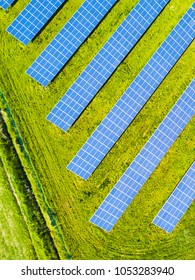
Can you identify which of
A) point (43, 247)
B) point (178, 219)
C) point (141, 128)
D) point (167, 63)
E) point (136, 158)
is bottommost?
point (43, 247)

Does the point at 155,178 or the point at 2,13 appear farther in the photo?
the point at 155,178

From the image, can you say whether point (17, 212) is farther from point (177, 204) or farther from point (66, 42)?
point (66, 42)

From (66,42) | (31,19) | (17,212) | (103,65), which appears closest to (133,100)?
(103,65)

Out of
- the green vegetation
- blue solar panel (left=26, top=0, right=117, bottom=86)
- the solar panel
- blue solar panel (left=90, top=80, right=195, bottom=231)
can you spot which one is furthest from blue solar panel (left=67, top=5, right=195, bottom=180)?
the solar panel

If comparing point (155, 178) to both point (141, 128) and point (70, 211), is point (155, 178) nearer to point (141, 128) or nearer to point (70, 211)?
point (141, 128)

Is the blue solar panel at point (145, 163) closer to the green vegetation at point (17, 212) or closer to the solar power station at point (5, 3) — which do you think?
the green vegetation at point (17, 212)

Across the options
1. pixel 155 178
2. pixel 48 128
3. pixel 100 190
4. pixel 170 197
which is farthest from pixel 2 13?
pixel 170 197

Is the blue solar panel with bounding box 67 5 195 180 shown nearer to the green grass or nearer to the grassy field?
the grassy field
